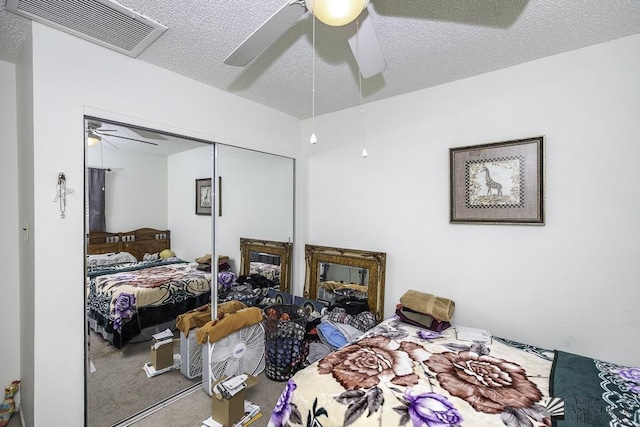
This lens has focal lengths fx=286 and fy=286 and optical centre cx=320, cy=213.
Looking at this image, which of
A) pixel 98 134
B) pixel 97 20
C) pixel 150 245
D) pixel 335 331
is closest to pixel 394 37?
pixel 97 20

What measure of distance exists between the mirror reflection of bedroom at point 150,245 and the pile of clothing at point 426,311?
1517mm

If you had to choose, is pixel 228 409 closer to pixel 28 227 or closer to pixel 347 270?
pixel 347 270

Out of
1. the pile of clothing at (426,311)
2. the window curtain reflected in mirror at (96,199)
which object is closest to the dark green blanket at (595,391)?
the pile of clothing at (426,311)

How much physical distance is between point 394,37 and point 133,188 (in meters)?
2.12

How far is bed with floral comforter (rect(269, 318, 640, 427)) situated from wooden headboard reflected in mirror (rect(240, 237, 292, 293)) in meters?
1.45

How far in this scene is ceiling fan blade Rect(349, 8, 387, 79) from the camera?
1.24m

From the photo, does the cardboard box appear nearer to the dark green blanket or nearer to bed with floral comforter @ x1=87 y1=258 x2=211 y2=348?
bed with floral comforter @ x1=87 y1=258 x2=211 y2=348

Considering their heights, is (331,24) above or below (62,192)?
above

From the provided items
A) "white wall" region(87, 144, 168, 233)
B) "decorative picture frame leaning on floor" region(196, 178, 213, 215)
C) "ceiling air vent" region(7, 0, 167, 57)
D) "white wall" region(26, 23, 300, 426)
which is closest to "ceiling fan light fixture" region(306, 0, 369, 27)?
"ceiling air vent" region(7, 0, 167, 57)

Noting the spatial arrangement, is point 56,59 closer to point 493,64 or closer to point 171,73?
point 171,73

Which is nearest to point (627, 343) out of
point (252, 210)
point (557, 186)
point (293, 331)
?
point (557, 186)

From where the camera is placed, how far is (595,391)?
136 centimetres

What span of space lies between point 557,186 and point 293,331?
2.22 m

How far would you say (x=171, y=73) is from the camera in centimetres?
219
